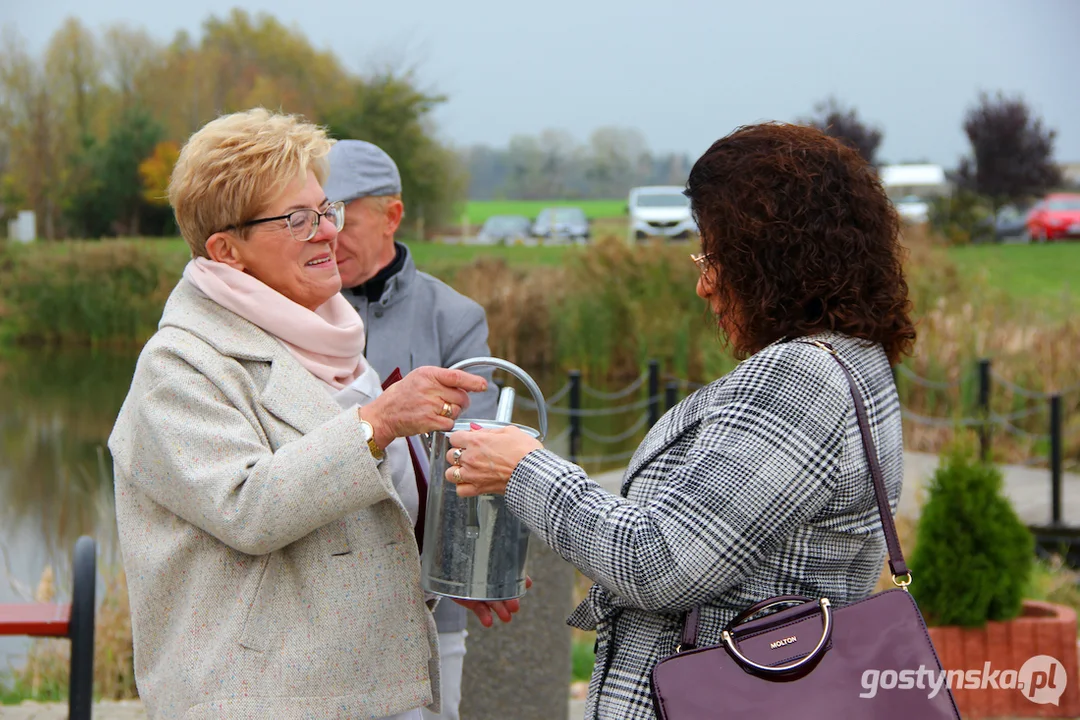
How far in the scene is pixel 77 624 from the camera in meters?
2.44

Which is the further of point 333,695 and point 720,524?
point 333,695

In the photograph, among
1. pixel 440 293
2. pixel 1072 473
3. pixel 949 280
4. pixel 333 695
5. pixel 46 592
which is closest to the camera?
pixel 333 695

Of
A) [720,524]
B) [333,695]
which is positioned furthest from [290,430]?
[720,524]

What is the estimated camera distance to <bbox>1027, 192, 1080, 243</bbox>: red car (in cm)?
3198

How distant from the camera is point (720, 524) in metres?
1.58

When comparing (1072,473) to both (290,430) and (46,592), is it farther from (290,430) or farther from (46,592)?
(290,430)

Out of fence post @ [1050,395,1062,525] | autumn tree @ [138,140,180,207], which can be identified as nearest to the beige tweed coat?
fence post @ [1050,395,1062,525]

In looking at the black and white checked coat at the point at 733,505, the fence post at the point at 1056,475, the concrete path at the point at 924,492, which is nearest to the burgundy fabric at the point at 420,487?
the black and white checked coat at the point at 733,505

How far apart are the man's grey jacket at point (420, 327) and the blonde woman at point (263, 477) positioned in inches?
29.4

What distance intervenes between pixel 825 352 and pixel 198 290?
1.08 metres

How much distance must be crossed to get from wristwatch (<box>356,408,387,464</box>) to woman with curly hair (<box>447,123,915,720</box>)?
0.13 meters

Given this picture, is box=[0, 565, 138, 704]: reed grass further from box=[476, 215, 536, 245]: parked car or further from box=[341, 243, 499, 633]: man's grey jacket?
box=[476, 215, 536, 245]: parked car

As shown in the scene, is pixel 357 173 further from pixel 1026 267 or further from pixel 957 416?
pixel 1026 267

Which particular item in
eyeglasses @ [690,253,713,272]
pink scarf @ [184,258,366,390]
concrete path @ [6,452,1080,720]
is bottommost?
concrete path @ [6,452,1080,720]
